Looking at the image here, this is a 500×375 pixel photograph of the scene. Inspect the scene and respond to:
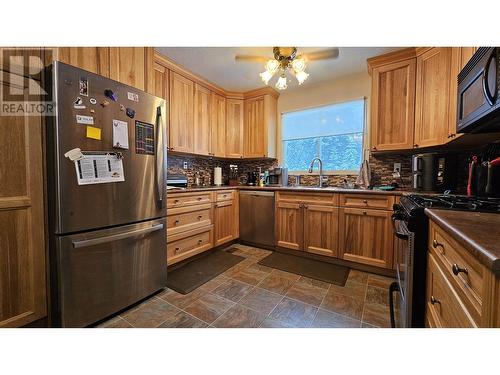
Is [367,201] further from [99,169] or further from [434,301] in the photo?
[99,169]

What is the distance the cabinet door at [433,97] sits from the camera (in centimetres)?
185

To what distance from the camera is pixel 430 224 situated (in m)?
0.98

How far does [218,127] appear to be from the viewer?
3.27 meters

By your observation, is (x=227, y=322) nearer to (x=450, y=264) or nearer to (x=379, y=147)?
(x=450, y=264)

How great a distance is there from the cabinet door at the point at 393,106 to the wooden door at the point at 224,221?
206 centimetres

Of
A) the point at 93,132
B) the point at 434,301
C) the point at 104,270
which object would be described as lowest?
the point at 104,270

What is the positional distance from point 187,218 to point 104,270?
0.99 metres

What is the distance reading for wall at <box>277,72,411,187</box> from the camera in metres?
2.60

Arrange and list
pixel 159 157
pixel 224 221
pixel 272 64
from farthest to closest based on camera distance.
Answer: pixel 224 221 → pixel 272 64 → pixel 159 157

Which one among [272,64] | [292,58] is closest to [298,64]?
[292,58]

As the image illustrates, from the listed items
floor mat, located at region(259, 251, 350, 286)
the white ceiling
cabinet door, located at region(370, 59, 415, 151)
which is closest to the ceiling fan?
the white ceiling

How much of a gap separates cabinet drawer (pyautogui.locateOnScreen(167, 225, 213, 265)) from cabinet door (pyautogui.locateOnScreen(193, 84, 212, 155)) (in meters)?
1.17

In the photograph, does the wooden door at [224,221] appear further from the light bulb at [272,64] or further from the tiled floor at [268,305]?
the light bulb at [272,64]

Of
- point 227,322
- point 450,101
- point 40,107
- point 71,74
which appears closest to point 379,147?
point 450,101
